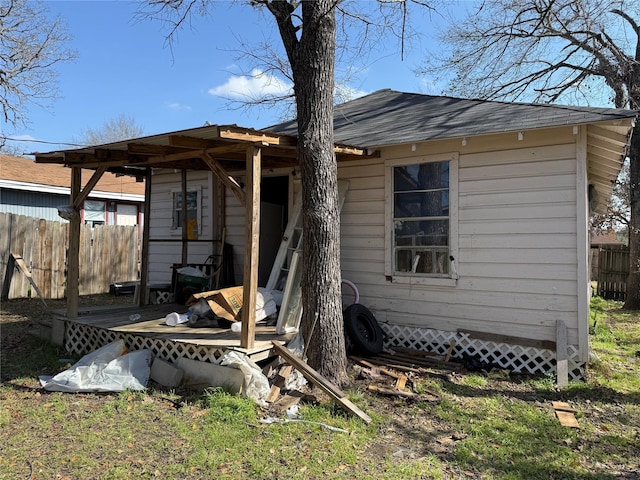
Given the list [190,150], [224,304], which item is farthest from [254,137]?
[224,304]

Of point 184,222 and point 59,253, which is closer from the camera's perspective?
point 184,222

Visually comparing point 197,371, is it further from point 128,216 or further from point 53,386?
point 128,216

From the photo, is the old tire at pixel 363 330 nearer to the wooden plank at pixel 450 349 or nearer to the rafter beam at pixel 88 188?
the wooden plank at pixel 450 349

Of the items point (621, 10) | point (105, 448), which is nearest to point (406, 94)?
point (105, 448)

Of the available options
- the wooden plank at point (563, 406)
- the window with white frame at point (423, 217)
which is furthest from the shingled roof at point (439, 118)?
the wooden plank at point (563, 406)

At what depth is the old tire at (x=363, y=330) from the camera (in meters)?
5.61

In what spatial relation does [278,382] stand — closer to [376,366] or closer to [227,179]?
[376,366]

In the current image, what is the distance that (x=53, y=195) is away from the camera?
46.2ft

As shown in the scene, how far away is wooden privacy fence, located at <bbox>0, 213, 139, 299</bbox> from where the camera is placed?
10.1 meters

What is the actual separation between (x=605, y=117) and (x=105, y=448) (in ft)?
17.7

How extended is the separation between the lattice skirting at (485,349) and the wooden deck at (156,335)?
1.72 metres

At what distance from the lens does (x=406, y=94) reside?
8688mm

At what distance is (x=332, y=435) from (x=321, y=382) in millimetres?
653

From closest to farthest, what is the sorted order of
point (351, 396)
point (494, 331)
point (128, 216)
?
point (351, 396), point (494, 331), point (128, 216)
